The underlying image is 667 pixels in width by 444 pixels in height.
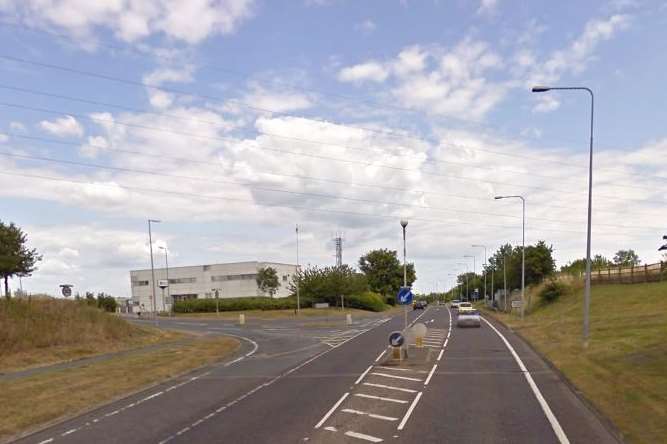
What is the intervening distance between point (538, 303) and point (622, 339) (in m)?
46.7

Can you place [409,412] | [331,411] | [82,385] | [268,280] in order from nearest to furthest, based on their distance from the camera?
[409,412] < [331,411] < [82,385] < [268,280]

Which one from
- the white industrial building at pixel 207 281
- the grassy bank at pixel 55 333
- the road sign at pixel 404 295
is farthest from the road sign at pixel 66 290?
the white industrial building at pixel 207 281

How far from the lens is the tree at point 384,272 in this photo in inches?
5379

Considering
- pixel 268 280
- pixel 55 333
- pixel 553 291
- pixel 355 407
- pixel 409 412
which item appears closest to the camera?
pixel 409 412

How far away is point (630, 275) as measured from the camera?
63.0m

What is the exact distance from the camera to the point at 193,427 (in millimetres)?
13352

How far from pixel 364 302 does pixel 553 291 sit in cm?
3829

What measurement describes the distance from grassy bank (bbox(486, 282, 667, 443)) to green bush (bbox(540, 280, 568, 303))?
20784 mm

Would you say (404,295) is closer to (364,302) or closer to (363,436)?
(363,436)

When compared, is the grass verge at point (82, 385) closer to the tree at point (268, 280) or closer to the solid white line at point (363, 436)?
the solid white line at point (363, 436)

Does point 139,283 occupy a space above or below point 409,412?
below

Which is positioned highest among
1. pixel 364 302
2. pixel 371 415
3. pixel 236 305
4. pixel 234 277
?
pixel 371 415

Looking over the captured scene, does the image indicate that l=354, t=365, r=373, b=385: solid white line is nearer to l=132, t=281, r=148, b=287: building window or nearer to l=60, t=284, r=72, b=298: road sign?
l=60, t=284, r=72, b=298: road sign

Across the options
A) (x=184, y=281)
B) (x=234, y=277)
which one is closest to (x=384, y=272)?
(x=234, y=277)
